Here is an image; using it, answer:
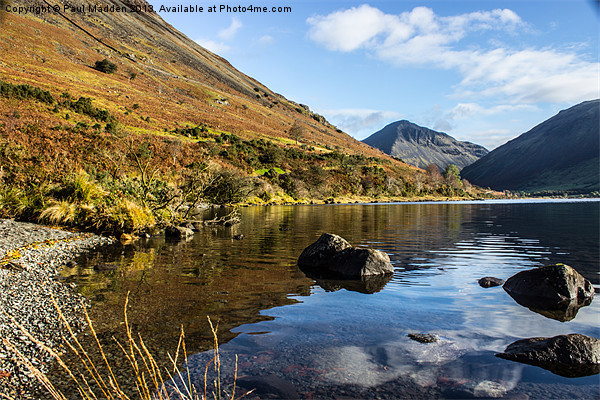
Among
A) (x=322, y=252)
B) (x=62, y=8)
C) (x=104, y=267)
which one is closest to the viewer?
(x=104, y=267)

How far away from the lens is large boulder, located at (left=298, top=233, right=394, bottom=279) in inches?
473

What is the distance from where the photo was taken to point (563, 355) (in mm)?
5879

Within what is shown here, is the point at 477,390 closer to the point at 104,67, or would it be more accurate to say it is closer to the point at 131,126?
the point at 131,126

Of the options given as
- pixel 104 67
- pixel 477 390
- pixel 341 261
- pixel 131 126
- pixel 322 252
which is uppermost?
pixel 104 67

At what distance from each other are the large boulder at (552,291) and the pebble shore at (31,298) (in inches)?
379

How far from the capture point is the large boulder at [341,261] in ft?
39.4

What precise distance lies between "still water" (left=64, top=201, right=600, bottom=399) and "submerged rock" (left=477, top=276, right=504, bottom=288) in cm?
28

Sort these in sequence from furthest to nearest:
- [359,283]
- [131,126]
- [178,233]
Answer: [131,126]
[178,233]
[359,283]

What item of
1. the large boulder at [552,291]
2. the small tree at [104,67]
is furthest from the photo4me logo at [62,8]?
the large boulder at [552,291]

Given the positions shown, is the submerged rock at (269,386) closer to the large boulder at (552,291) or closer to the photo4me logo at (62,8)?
the large boulder at (552,291)

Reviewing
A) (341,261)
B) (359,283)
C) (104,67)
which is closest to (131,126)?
(104,67)

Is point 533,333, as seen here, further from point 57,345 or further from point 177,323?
point 57,345

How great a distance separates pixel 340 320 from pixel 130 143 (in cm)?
5372

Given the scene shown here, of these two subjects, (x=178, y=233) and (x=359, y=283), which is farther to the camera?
(x=178, y=233)
